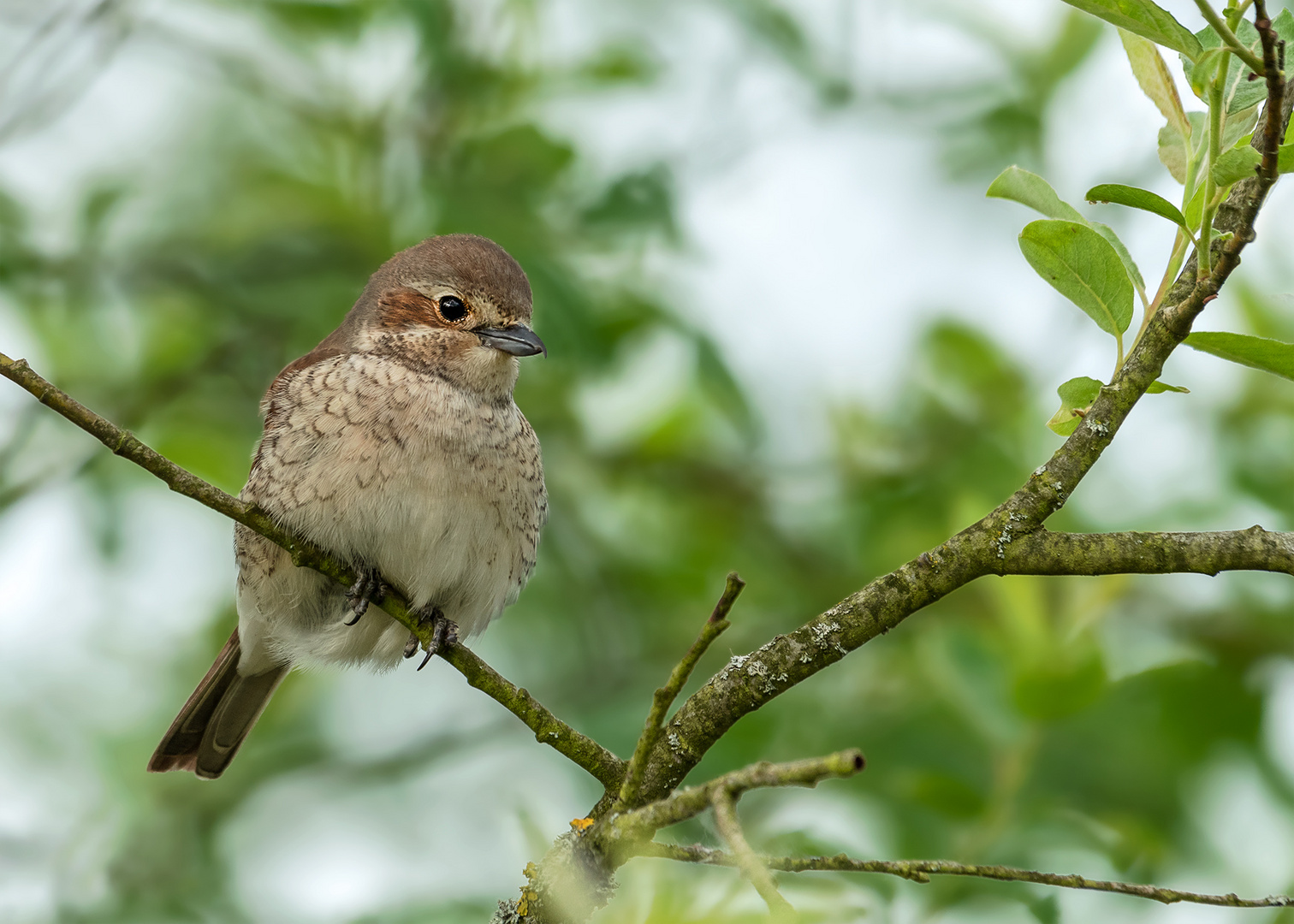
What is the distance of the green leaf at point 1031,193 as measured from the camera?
2.53 metres

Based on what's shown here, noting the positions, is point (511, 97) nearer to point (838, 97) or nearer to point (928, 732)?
point (838, 97)

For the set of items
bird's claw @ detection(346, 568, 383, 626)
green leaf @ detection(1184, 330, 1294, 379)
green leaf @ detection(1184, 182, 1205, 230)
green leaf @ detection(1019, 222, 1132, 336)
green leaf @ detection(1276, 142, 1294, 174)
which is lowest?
green leaf @ detection(1184, 330, 1294, 379)

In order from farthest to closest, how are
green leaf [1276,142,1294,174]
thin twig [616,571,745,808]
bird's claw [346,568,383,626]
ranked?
bird's claw [346,568,383,626] < green leaf [1276,142,1294,174] < thin twig [616,571,745,808]

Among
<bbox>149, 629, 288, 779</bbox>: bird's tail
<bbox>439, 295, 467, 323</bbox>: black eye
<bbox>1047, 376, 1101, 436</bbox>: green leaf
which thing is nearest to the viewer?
<bbox>1047, 376, 1101, 436</bbox>: green leaf

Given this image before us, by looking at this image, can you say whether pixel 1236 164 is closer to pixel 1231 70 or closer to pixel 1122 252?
pixel 1231 70

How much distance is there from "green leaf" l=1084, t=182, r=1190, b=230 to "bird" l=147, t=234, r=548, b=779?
8.16ft

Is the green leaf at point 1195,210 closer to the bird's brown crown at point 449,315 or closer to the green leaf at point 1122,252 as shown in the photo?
the green leaf at point 1122,252

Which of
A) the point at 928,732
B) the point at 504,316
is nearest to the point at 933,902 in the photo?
the point at 928,732

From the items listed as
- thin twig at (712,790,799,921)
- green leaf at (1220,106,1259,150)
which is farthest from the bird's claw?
green leaf at (1220,106,1259,150)

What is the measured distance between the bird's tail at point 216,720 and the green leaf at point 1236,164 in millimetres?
4532

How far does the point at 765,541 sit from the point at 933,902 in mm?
3107

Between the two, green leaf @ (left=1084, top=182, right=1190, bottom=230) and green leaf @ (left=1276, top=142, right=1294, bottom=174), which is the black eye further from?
green leaf @ (left=1276, top=142, right=1294, bottom=174)

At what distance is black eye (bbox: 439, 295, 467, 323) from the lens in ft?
16.9

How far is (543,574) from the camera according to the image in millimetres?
6938
